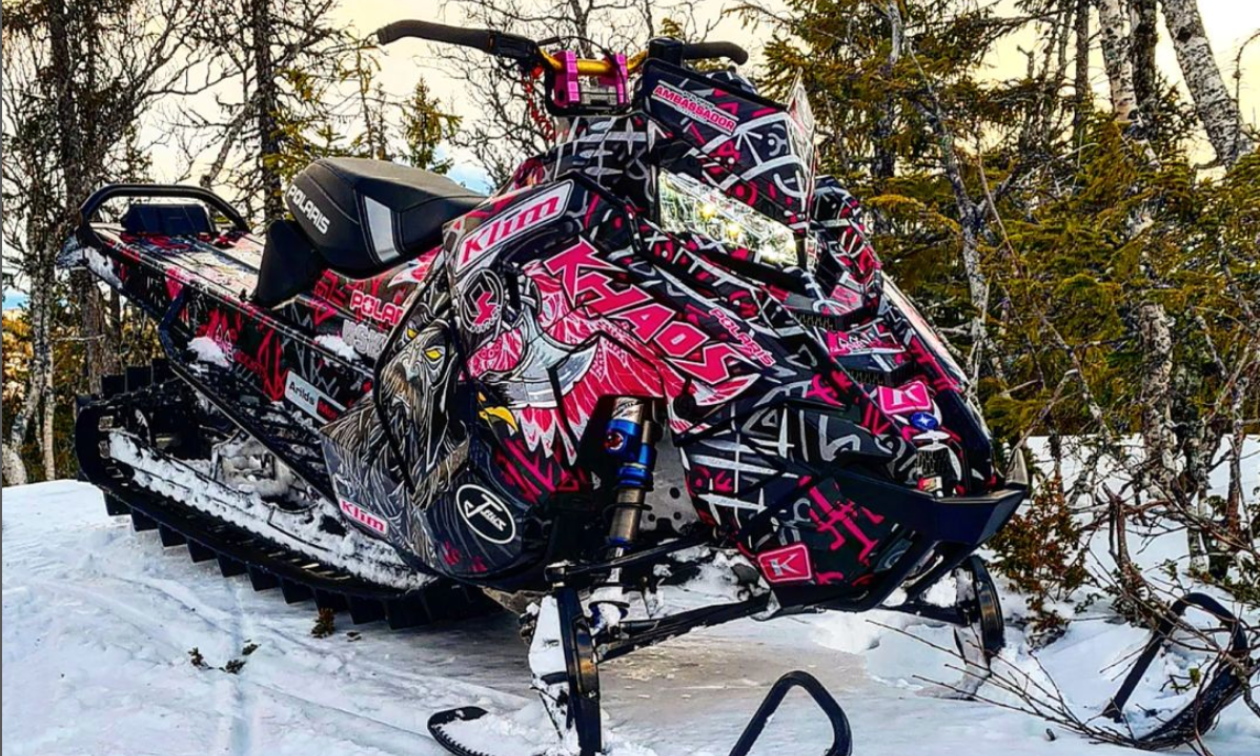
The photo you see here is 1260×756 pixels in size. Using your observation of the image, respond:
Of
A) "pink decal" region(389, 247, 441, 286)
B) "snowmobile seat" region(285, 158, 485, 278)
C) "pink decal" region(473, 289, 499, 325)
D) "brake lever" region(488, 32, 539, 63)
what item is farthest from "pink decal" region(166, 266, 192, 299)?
"brake lever" region(488, 32, 539, 63)

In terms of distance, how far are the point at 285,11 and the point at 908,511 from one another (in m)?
14.6

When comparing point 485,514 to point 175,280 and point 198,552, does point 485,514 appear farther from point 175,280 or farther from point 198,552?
point 175,280

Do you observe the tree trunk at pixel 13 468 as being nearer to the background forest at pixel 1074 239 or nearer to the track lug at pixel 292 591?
the background forest at pixel 1074 239

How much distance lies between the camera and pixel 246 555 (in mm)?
3871

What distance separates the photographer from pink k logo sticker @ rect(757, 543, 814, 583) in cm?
217

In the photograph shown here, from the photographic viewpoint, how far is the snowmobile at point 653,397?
2141mm

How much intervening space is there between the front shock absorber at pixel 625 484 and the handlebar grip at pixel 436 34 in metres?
0.97

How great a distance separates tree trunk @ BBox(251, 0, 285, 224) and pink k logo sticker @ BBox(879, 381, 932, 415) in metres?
11.2

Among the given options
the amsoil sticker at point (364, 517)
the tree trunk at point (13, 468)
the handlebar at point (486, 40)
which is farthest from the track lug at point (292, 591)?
the tree trunk at point (13, 468)

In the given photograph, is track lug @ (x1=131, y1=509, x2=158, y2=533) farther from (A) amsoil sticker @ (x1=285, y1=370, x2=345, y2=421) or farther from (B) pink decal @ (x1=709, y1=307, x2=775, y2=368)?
(B) pink decal @ (x1=709, y1=307, x2=775, y2=368)

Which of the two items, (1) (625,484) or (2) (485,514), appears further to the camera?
(2) (485,514)

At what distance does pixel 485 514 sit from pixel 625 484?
1.56 ft

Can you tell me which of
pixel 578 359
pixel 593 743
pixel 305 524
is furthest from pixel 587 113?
pixel 305 524

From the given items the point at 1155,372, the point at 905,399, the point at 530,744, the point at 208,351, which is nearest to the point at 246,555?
the point at 208,351
